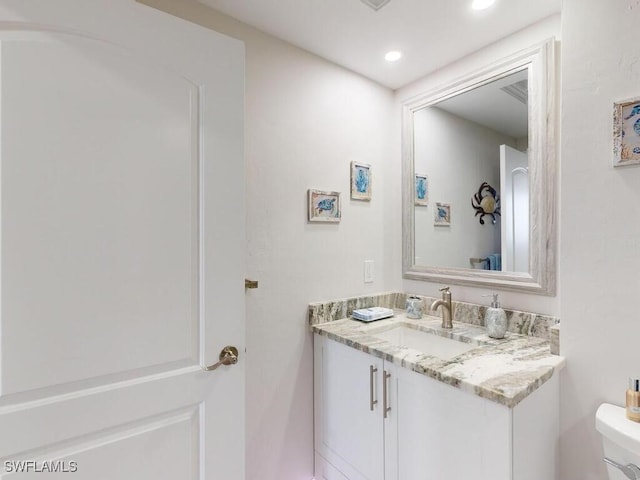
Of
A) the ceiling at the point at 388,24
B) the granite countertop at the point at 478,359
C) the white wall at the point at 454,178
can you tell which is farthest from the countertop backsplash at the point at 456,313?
the ceiling at the point at 388,24

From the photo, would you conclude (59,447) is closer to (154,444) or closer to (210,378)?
(154,444)

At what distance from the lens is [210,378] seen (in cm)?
111

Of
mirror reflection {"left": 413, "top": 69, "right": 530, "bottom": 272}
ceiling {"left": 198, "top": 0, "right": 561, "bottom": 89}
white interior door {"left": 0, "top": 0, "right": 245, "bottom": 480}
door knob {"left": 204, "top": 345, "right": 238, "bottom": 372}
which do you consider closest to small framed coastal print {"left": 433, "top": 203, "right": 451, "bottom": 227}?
mirror reflection {"left": 413, "top": 69, "right": 530, "bottom": 272}

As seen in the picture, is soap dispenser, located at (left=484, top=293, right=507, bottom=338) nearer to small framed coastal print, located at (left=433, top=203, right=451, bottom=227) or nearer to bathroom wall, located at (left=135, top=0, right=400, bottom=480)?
small framed coastal print, located at (left=433, top=203, right=451, bottom=227)

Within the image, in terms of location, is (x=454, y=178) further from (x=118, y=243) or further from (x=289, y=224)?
(x=118, y=243)

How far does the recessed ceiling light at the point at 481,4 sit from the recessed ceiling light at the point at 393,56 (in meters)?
0.40

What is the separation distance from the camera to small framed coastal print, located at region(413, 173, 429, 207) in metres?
1.94

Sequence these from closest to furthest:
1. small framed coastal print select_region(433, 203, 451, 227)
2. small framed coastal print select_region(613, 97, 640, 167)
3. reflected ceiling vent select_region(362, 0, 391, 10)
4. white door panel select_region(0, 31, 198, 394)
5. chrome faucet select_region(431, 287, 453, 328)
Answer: white door panel select_region(0, 31, 198, 394) → small framed coastal print select_region(613, 97, 640, 167) → reflected ceiling vent select_region(362, 0, 391, 10) → chrome faucet select_region(431, 287, 453, 328) → small framed coastal print select_region(433, 203, 451, 227)

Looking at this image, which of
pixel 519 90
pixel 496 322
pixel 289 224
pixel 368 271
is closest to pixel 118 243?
pixel 289 224

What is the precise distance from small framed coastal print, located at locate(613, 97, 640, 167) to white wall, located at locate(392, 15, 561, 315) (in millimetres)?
493

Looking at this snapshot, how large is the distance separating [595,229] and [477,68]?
0.99 meters

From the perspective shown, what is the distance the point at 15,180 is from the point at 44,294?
0.30 m

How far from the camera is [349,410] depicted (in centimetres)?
152

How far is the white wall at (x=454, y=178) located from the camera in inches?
65.4
